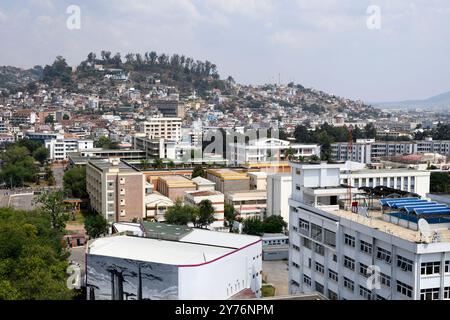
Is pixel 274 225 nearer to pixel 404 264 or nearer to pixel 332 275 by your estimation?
pixel 332 275

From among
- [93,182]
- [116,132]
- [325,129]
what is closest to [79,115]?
[116,132]

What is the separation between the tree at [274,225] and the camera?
805 cm

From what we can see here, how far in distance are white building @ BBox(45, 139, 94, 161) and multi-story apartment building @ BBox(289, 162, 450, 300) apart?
14087 millimetres

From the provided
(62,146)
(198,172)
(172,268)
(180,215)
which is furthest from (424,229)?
(62,146)

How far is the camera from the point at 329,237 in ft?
12.9

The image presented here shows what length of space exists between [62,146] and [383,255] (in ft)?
51.3


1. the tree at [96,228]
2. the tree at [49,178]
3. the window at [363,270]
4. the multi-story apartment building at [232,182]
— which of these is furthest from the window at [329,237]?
the tree at [49,178]

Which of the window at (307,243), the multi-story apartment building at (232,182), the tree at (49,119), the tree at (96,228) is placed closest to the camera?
the window at (307,243)

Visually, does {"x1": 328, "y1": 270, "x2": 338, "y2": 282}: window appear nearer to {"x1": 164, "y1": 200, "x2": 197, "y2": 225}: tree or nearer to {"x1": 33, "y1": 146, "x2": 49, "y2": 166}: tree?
{"x1": 164, "y1": 200, "x2": 197, "y2": 225}: tree

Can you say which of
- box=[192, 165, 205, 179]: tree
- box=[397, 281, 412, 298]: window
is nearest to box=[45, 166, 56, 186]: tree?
box=[192, 165, 205, 179]: tree

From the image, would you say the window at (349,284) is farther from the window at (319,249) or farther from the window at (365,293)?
the window at (319,249)

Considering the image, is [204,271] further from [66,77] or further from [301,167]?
[66,77]

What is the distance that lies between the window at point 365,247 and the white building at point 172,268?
1.19m

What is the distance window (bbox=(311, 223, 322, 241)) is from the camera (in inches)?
160
